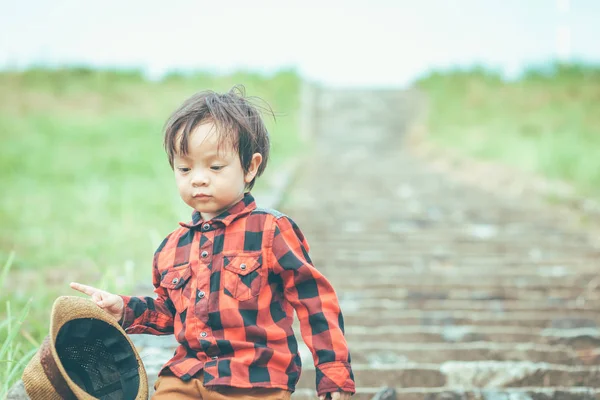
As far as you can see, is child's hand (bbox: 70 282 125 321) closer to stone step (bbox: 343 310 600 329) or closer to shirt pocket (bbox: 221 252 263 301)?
shirt pocket (bbox: 221 252 263 301)

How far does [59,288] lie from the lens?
3695 millimetres

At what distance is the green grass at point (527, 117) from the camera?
8.58 metres

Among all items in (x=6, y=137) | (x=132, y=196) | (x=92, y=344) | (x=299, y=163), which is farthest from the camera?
(x=6, y=137)

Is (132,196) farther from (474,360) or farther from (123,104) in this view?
(123,104)

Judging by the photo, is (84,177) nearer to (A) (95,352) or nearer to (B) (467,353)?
(B) (467,353)

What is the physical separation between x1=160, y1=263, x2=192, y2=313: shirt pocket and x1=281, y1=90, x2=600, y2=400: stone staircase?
700 mm

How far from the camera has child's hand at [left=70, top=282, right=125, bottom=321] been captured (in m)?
1.84

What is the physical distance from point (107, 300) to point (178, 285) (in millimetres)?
197

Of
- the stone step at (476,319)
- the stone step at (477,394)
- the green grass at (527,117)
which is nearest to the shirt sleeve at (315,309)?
the stone step at (477,394)

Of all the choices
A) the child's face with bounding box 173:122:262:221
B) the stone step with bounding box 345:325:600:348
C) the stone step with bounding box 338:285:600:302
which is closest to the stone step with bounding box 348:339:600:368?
the stone step with bounding box 345:325:600:348

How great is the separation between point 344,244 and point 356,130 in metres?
10.5

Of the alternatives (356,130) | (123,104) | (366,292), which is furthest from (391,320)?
(123,104)

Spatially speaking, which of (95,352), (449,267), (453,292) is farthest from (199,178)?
(449,267)

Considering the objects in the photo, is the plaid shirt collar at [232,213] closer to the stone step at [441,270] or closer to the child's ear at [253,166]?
the child's ear at [253,166]
